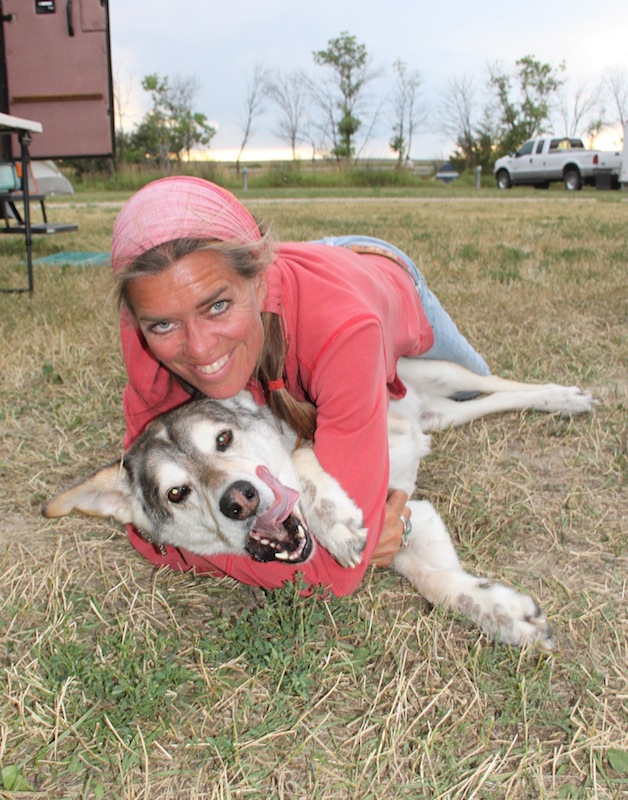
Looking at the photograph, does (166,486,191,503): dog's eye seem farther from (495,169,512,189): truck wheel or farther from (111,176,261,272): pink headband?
(495,169,512,189): truck wheel

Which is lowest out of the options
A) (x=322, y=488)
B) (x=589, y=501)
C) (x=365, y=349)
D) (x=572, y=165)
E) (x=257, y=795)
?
(x=257, y=795)

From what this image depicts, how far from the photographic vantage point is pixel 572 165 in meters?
28.4

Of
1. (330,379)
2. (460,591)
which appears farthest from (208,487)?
(460,591)

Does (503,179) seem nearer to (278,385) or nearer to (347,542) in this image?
(278,385)

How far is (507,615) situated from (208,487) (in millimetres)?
1014

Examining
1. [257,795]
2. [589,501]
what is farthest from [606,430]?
[257,795]

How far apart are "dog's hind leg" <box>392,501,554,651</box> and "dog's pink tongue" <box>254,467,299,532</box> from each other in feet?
1.79

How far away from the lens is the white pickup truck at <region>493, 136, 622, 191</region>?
27.4 m

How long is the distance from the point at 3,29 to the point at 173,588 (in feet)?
25.3

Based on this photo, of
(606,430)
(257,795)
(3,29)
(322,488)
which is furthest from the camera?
(3,29)

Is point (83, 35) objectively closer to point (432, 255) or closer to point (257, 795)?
point (432, 255)

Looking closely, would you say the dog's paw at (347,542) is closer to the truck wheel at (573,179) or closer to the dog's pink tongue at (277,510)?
the dog's pink tongue at (277,510)

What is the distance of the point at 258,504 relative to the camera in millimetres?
2162

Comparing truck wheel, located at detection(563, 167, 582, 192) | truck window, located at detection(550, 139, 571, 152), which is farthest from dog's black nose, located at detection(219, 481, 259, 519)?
truck window, located at detection(550, 139, 571, 152)
